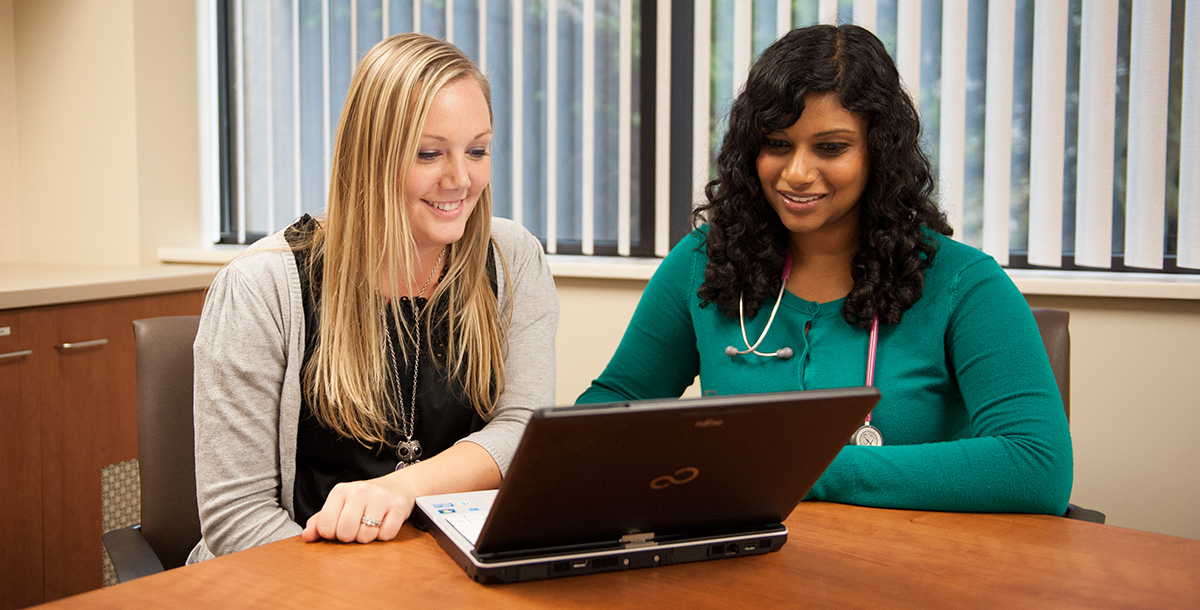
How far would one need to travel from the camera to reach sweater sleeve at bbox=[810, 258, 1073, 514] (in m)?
1.18

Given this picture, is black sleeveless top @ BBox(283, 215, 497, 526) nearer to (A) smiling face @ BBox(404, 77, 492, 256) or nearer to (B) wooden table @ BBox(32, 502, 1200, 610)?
(A) smiling face @ BBox(404, 77, 492, 256)

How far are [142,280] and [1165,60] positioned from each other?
8.75 ft

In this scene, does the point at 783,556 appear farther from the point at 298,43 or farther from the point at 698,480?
the point at 298,43

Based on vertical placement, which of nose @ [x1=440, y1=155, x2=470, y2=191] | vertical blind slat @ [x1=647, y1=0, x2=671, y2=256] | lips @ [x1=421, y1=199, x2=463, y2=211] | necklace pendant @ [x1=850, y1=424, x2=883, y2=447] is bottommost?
necklace pendant @ [x1=850, y1=424, x2=883, y2=447]

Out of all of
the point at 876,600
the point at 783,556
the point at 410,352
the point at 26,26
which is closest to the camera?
the point at 876,600

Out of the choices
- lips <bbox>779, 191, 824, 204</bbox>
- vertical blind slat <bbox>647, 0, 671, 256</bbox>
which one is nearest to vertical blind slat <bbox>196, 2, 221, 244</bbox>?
vertical blind slat <bbox>647, 0, 671, 256</bbox>

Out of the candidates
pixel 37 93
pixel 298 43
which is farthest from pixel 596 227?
pixel 37 93

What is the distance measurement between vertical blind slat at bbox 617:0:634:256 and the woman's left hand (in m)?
1.88

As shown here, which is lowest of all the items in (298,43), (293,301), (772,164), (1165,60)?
(293,301)

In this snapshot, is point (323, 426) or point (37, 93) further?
point (37, 93)

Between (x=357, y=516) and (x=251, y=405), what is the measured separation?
15.0 inches

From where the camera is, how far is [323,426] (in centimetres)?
139

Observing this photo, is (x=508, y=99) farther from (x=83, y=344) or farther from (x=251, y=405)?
(x=251, y=405)

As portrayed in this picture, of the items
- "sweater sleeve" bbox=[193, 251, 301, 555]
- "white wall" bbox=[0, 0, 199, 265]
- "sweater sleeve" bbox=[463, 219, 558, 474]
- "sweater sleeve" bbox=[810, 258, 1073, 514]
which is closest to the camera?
"sweater sleeve" bbox=[810, 258, 1073, 514]
